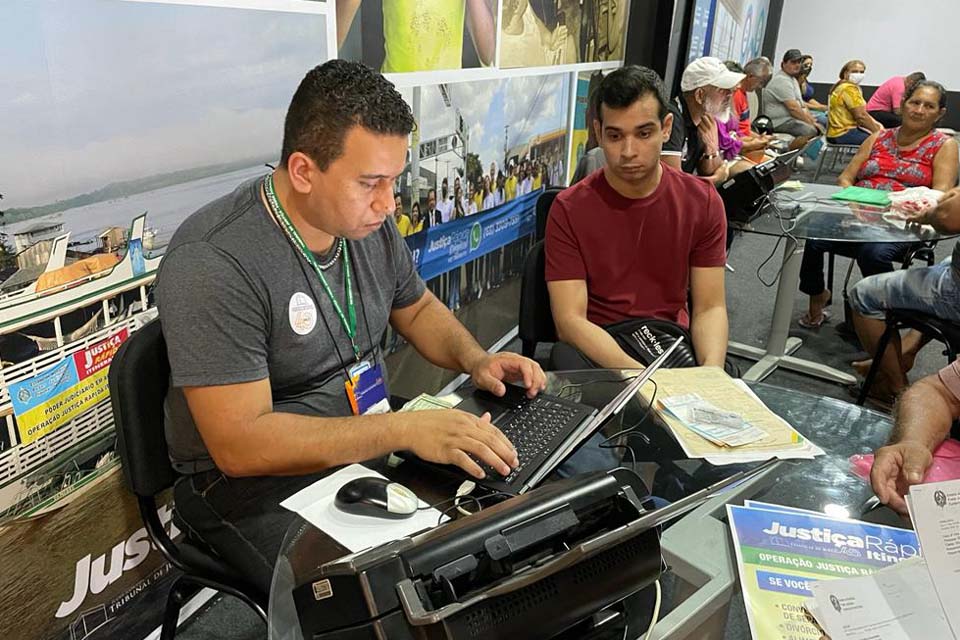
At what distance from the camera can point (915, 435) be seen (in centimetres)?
137

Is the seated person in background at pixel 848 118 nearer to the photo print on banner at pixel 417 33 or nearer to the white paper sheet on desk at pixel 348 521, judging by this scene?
the photo print on banner at pixel 417 33

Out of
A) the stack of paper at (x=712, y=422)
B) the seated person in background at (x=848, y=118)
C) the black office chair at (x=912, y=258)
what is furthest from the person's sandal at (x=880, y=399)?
the seated person in background at (x=848, y=118)

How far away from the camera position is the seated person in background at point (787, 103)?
7574mm

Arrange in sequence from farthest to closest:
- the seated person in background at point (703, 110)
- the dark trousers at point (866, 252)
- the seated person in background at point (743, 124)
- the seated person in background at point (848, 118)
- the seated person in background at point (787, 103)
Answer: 1. the seated person in background at point (787, 103)
2. the seated person in background at point (848, 118)
3. the seated person in background at point (743, 124)
4. the seated person in background at point (703, 110)
5. the dark trousers at point (866, 252)

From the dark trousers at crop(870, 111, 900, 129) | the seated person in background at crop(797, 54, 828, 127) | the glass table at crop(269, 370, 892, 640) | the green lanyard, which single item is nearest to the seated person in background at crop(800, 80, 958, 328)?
the glass table at crop(269, 370, 892, 640)

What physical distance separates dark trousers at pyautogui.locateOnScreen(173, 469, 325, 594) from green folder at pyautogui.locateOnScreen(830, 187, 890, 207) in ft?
10.1

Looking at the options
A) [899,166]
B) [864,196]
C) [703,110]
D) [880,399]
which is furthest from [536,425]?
[899,166]

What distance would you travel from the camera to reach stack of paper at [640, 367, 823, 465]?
4.15 feet

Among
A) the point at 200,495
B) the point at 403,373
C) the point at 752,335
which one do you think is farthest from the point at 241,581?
the point at 752,335

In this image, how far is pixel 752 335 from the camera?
149 inches

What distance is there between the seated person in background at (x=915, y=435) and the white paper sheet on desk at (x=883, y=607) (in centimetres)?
25

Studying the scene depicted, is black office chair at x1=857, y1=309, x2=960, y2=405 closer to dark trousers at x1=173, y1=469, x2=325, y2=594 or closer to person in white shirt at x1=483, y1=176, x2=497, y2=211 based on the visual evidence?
person in white shirt at x1=483, y1=176, x2=497, y2=211

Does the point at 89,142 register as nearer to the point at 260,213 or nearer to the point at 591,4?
the point at 260,213

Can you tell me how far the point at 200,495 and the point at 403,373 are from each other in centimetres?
134
